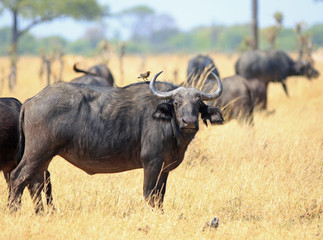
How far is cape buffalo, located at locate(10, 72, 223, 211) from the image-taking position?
16.8ft

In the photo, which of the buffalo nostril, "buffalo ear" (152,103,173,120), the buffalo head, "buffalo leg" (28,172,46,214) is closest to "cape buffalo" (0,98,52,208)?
"buffalo leg" (28,172,46,214)

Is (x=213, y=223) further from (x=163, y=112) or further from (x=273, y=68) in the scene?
(x=273, y=68)

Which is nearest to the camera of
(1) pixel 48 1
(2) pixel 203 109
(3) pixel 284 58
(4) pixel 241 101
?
(2) pixel 203 109

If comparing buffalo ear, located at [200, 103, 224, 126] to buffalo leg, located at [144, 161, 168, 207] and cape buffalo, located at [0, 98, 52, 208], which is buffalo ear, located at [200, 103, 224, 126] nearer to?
buffalo leg, located at [144, 161, 168, 207]

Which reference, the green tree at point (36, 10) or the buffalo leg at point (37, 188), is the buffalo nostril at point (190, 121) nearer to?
the buffalo leg at point (37, 188)

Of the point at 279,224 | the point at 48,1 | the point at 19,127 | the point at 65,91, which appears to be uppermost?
the point at 48,1

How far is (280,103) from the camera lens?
53.0ft

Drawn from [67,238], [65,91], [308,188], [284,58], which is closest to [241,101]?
[308,188]

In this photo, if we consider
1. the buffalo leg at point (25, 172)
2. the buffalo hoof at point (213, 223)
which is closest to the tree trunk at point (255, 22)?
the buffalo hoof at point (213, 223)

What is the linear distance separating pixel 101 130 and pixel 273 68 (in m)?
13.3

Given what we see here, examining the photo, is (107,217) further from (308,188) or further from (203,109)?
(308,188)

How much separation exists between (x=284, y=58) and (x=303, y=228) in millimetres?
13365

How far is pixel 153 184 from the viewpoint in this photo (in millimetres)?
5379

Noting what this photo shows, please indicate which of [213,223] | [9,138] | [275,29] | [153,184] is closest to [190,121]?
[153,184]
